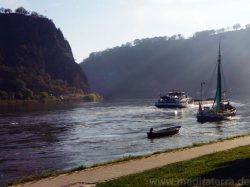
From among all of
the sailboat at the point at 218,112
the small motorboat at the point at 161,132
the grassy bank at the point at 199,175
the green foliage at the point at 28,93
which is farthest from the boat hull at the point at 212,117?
the green foliage at the point at 28,93

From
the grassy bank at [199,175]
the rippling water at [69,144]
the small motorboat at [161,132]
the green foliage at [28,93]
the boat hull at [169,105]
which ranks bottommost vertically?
the rippling water at [69,144]

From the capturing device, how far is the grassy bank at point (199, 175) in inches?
588

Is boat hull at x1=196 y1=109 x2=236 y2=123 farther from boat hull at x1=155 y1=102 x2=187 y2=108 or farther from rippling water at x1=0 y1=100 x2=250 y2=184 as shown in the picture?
boat hull at x1=155 y1=102 x2=187 y2=108

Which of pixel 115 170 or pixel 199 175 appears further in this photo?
pixel 115 170

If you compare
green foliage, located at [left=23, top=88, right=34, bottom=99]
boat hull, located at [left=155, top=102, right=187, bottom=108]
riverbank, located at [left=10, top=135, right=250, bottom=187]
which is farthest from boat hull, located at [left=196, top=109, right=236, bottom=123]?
green foliage, located at [left=23, top=88, right=34, bottom=99]

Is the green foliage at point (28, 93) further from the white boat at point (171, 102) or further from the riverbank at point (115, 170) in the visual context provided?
the riverbank at point (115, 170)

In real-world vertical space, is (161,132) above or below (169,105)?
below

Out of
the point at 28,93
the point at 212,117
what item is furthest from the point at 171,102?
the point at 28,93

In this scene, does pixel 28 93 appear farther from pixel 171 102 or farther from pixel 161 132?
pixel 161 132

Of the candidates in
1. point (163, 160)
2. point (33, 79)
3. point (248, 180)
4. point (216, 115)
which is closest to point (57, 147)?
point (163, 160)

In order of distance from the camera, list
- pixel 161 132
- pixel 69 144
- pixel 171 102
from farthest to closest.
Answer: pixel 171 102 < pixel 161 132 < pixel 69 144

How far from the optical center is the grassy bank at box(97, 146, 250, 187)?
14928 mm

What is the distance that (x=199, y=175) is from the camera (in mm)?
16203

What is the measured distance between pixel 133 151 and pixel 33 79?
165m
